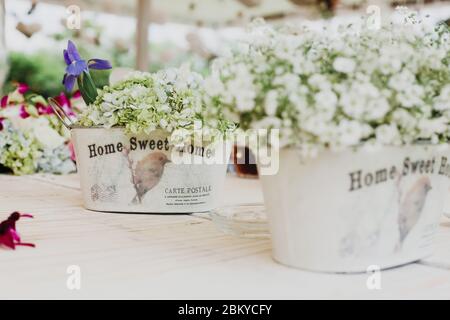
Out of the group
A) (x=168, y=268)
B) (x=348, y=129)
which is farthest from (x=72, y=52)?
(x=348, y=129)

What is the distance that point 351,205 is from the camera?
21.8 inches

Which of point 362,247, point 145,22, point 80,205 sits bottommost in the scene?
point 80,205

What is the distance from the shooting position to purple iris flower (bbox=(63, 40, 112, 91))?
1.01 metres

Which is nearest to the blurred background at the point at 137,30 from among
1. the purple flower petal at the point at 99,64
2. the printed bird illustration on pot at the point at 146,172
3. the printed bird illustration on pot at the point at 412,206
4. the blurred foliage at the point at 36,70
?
the blurred foliage at the point at 36,70

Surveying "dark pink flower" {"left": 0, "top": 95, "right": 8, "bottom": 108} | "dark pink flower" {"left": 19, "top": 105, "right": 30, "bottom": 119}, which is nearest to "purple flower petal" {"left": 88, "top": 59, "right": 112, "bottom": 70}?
"dark pink flower" {"left": 19, "top": 105, "right": 30, "bottom": 119}

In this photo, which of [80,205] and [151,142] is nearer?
[151,142]

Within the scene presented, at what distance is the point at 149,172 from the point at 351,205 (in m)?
0.49

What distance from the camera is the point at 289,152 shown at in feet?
1.82

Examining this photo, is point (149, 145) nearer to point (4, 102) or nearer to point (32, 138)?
point (32, 138)

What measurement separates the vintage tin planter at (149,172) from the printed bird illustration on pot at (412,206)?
44 cm
